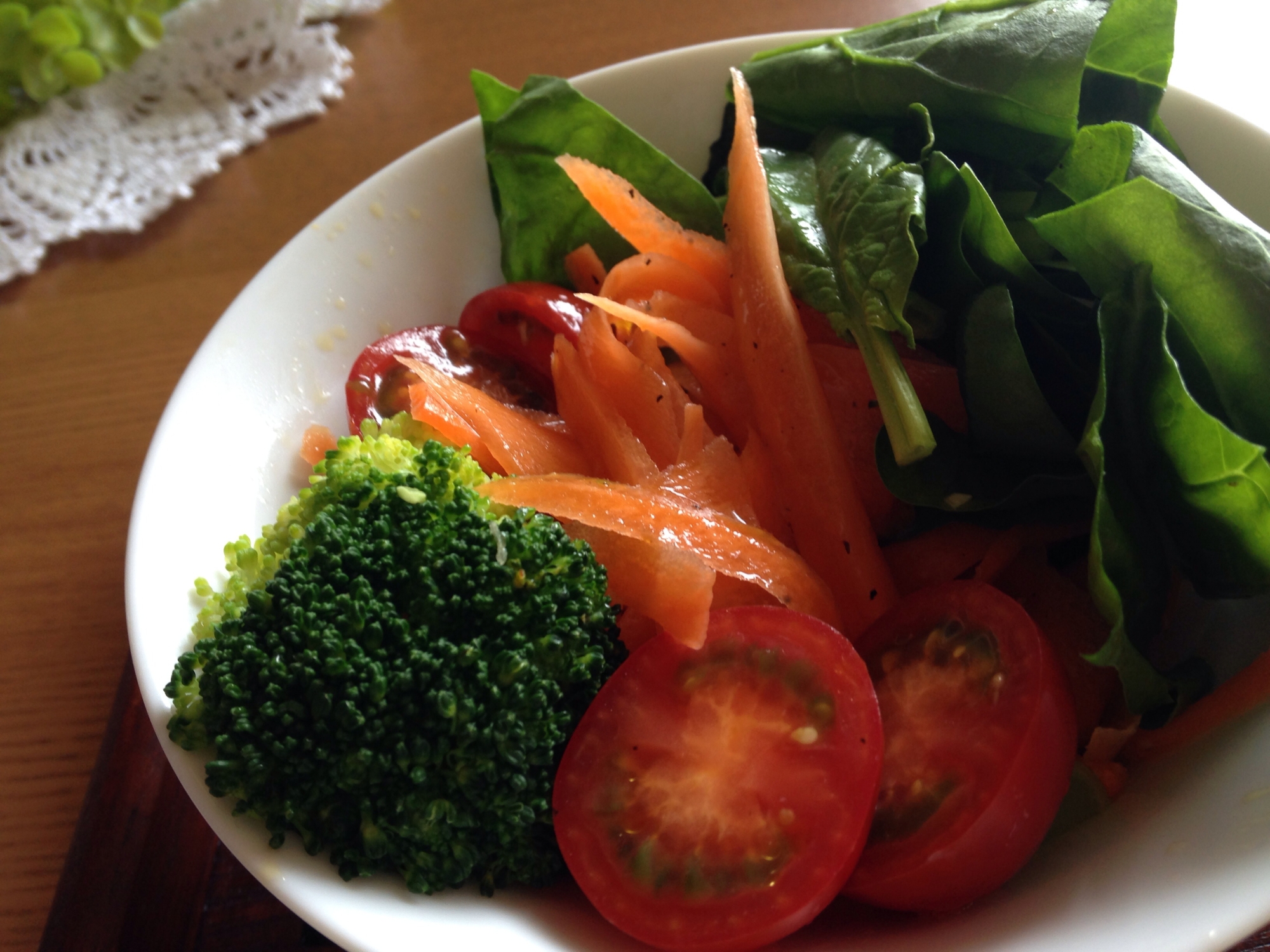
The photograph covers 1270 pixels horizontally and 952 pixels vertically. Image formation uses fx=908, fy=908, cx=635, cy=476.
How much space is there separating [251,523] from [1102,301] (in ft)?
3.58

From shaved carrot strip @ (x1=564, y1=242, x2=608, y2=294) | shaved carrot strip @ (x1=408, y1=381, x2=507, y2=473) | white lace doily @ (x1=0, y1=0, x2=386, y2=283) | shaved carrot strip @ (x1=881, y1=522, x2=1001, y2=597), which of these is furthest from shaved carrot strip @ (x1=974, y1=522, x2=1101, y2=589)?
white lace doily @ (x1=0, y1=0, x2=386, y2=283)

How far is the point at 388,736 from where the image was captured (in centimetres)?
87

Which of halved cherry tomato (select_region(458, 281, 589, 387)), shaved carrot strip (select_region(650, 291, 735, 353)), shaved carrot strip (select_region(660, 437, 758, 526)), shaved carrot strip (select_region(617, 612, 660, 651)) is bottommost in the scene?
shaved carrot strip (select_region(617, 612, 660, 651))

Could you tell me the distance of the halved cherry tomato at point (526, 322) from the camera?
1418mm

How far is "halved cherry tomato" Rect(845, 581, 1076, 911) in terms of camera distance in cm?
88

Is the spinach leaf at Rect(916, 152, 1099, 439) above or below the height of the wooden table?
above

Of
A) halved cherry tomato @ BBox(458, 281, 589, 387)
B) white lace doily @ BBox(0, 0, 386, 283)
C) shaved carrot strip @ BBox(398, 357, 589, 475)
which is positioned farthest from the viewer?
white lace doily @ BBox(0, 0, 386, 283)

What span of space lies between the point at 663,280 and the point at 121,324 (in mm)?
→ 1293

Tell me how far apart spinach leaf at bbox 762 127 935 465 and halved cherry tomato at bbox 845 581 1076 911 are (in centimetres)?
22

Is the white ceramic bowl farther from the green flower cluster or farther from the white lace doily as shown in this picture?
the green flower cluster

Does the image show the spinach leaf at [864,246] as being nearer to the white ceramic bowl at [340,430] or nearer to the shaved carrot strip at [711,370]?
the shaved carrot strip at [711,370]

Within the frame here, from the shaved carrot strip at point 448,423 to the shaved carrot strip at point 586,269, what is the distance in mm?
397

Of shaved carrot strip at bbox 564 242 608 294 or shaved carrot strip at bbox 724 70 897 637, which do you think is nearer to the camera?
shaved carrot strip at bbox 724 70 897 637

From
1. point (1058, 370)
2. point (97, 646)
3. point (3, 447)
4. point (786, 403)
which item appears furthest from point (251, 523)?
point (1058, 370)
